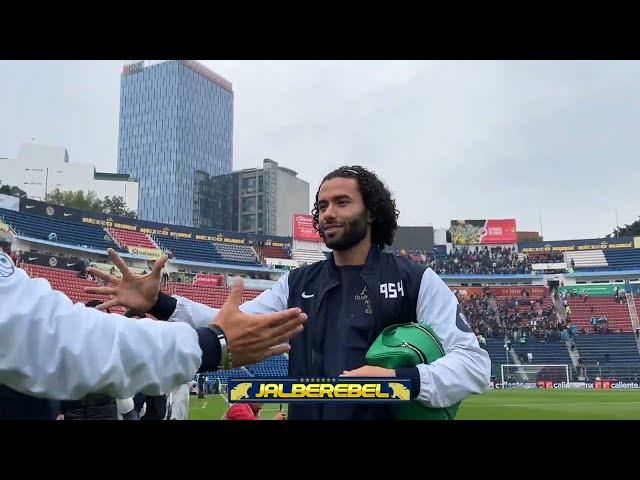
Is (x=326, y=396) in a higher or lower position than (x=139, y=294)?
lower

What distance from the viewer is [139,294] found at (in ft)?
7.70

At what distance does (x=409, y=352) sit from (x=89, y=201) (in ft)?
180

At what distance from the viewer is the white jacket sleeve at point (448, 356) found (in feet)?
6.66

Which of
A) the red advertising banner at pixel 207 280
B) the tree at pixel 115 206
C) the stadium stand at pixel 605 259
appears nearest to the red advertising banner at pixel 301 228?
the red advertising banner at pixel 207 280

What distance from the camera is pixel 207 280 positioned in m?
37.6

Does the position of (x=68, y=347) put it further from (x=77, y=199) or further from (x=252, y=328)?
(x=77, y=199)

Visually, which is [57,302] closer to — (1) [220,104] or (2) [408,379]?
(2) [408,379]

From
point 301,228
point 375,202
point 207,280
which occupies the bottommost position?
point 375,202

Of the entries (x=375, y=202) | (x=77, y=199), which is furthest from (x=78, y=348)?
(x=77, y=199)

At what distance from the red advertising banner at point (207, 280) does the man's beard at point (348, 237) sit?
116ft

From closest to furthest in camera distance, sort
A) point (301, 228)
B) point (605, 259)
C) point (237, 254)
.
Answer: point (237, 254)
point (605, 259)
point (301, 228)

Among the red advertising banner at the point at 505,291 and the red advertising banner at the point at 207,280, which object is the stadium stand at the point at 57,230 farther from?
the red advertising banner at the point at 505,291
